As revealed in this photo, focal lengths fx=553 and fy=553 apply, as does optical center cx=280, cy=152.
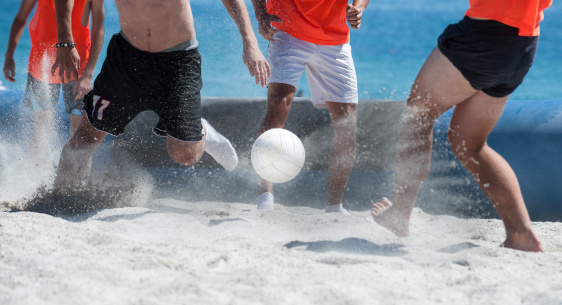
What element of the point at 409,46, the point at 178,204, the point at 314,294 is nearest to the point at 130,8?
the point at 178,204

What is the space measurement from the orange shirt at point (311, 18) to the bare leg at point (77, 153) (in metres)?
1.18

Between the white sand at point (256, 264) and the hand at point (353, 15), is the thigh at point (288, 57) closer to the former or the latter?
the hand at point (353, 15)

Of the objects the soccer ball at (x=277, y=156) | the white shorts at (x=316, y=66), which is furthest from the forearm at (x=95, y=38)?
the soccer ball at (x=277, y=156)

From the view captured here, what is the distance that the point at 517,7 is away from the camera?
2.15 metres

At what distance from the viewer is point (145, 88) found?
2.84 meters

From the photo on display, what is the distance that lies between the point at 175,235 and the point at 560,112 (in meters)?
2.49

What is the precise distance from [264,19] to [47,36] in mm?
1550

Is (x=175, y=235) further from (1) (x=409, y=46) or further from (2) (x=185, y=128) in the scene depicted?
(1) (x=409, y=46)

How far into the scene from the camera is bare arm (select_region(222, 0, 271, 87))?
2.75 metres

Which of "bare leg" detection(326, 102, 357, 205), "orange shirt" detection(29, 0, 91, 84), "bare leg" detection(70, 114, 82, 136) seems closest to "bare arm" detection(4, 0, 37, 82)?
"orange shirt" detection(29, 0, 91, 84)

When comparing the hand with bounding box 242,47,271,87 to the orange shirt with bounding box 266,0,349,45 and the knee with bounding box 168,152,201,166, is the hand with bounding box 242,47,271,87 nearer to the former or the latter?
the orange shirt with bounding box 266,0,349,45

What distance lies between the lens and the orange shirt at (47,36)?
3.62 m

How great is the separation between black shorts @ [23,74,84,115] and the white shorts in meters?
1.39

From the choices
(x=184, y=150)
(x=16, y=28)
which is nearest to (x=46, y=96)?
(x=16, y=28)
